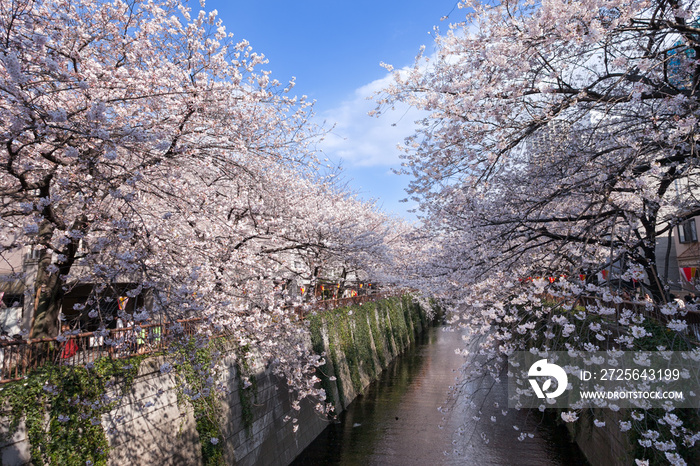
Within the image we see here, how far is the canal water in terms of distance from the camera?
42.5ft

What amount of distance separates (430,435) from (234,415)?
725cm

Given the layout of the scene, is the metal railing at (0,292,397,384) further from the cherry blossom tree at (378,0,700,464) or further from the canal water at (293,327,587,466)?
the canal water at (293,327,587,466)

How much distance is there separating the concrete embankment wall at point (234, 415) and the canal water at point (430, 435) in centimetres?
84

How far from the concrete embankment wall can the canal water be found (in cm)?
84

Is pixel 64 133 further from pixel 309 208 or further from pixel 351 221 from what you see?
pixel 351 221

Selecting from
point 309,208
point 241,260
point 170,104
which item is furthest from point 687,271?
point 170,104

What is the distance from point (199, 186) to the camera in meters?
9.79

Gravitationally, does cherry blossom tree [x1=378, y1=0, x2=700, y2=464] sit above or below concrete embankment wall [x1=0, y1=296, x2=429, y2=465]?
above

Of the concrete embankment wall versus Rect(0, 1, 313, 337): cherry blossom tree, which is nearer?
Rect(0, 1, 313, 337): cherry blossom tree

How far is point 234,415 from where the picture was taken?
11.0 m

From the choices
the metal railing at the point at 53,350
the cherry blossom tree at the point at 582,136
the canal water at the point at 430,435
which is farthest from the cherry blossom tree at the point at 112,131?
the canal water at the point at 430,435

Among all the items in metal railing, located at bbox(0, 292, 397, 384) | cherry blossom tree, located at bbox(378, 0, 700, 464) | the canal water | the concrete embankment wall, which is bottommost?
the canal water

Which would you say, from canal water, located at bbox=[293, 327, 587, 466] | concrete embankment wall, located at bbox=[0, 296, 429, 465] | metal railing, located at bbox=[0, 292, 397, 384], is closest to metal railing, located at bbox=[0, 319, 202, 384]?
metal railing, located at bbox=[0, 292, 397, 384]

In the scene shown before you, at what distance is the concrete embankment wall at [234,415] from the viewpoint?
26.0ft
